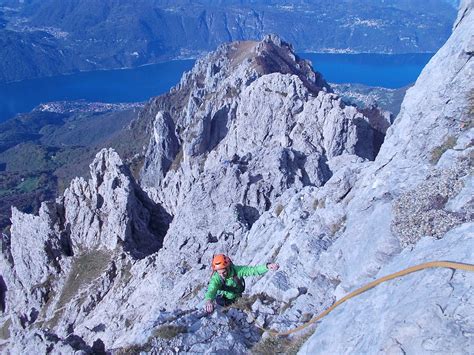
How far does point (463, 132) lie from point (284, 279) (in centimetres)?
1114

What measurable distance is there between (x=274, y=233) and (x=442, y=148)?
15024 mm

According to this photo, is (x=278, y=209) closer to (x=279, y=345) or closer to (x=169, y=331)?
(x=169, y=331)

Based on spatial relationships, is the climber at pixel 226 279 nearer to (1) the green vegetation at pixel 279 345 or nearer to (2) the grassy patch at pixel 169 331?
(2) the grassy patch at pixel 169 331

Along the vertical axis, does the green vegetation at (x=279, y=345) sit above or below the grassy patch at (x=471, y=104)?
below

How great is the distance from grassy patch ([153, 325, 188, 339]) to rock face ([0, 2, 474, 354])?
77mm

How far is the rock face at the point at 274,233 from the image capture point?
1253 centimetres

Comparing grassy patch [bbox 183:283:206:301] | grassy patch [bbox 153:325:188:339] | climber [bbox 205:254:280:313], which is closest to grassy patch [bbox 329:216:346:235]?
climber [bbox 205:254:280:313]

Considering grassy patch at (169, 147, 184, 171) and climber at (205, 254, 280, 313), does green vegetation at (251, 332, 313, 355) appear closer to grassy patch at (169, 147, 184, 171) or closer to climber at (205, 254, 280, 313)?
climber at (205, 254, 280, 313)

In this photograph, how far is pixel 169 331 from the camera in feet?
53.8

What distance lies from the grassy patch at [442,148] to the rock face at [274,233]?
0.36ft

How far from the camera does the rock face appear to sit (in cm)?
1253

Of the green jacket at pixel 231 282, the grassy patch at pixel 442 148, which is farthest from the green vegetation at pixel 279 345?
the grassy patch at pixel 442 148

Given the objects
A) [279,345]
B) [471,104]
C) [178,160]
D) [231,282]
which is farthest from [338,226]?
[178,160]

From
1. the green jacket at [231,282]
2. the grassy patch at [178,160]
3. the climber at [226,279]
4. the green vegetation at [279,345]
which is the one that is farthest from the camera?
the grassy patch at [178,160]
